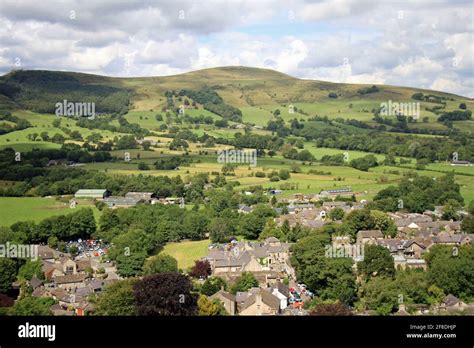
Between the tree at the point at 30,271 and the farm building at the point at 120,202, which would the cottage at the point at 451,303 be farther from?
the farm building at the point at 120,202

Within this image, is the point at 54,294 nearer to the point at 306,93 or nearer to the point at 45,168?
the point at 45,168

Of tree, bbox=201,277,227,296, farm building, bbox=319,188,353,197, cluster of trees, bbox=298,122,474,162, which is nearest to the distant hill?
cluster of trees, bbox=298,122,474,162

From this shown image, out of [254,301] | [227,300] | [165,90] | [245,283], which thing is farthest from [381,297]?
[165,90]

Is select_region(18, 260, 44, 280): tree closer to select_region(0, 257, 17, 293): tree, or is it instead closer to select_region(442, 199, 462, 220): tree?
select_region(0, 257, 17, 293): tree

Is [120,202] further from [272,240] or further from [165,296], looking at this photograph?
[165,296]
